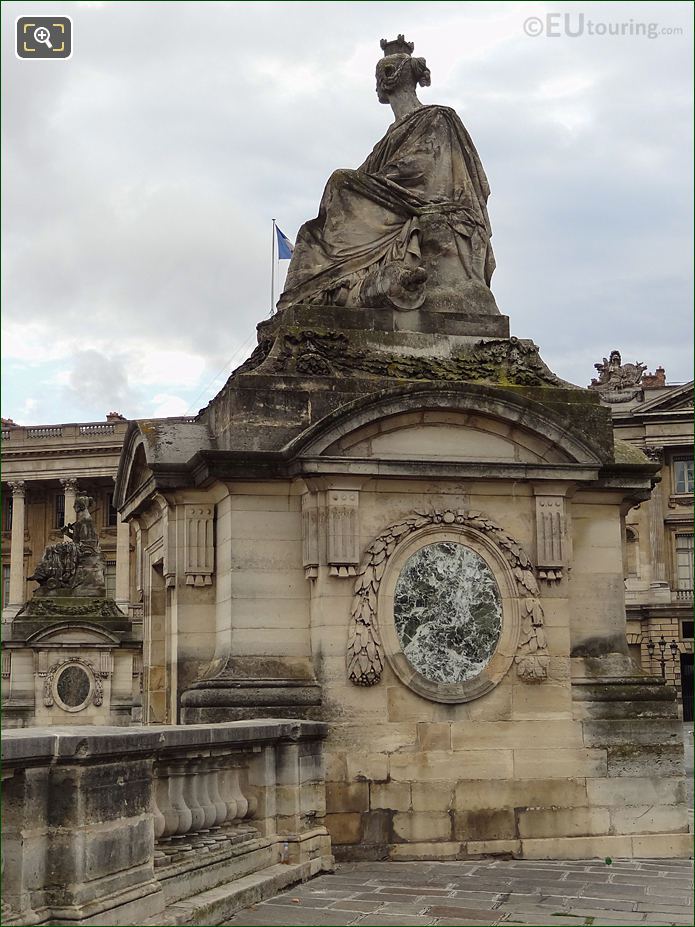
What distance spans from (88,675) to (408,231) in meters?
16.6

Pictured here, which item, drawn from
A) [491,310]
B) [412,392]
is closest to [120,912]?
[412,392]

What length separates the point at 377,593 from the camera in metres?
11.8

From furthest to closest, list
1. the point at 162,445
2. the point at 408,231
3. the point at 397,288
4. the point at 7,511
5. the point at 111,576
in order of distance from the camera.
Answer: the point at 7,511
the point at 111,576
the point at 408,231
the point at 397,288
the point at 162,445

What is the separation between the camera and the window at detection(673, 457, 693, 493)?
63688 millimetres

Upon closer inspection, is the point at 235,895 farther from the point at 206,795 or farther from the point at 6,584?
the point at 6,584

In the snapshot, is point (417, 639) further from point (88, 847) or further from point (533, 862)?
point (88, 847)

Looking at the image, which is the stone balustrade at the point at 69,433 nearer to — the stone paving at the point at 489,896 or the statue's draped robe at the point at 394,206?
the statue's draped robe at the point at 394,206

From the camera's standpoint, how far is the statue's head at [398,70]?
47.6ft

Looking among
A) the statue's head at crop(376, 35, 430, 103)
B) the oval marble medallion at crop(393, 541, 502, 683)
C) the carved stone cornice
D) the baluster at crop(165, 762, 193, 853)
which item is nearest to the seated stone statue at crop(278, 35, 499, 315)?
the statue's head at crop(376, 35, 430, 103)

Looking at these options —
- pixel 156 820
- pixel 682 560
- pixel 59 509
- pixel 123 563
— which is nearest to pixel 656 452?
pixel 682 560

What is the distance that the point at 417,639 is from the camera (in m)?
11.8

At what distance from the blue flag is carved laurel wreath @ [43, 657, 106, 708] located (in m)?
9.74

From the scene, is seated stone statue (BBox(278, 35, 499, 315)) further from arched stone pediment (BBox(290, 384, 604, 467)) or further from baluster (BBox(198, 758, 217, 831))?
baluster (BBox(198, 758, 217, 831))

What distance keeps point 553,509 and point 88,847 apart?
637 cm
